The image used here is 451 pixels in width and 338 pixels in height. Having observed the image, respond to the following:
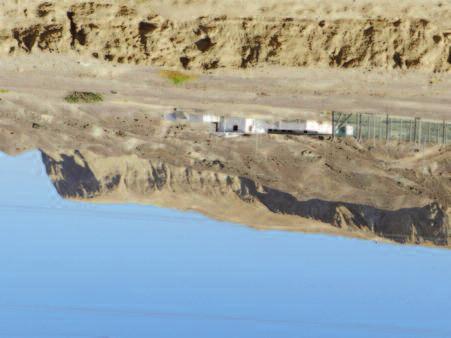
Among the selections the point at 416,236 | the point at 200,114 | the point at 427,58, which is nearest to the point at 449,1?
the point at 427,58

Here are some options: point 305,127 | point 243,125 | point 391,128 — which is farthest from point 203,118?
point 391,128

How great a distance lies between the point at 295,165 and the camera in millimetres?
35625

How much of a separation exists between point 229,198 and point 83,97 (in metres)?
10.5

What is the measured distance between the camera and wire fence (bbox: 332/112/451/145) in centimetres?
3022

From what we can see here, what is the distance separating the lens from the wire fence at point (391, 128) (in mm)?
30219

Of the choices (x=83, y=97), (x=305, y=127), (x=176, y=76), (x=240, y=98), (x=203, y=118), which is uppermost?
(x=176, y=76)

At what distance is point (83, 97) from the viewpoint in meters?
32.2

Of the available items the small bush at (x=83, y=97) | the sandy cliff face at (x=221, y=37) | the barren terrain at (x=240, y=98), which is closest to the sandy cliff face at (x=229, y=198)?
the barren terrain at (x=240, y=98)

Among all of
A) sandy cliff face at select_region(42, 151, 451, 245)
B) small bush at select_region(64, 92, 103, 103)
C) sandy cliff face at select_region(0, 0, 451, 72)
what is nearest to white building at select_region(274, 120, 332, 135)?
sandy cliff face at select_region(42, 151, 451, 245)

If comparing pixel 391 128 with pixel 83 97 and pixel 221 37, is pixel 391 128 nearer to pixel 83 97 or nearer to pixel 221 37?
pixel 221 37

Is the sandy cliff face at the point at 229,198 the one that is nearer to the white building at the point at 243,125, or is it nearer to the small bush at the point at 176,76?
the white building at the point at 243,125

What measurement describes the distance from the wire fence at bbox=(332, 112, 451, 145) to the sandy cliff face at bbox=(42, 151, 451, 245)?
18.4ft

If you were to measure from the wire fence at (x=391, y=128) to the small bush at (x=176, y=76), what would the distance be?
719 cm

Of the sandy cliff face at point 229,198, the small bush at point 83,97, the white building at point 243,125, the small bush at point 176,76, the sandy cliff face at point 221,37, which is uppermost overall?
the sandy cliff face at point 221,37
